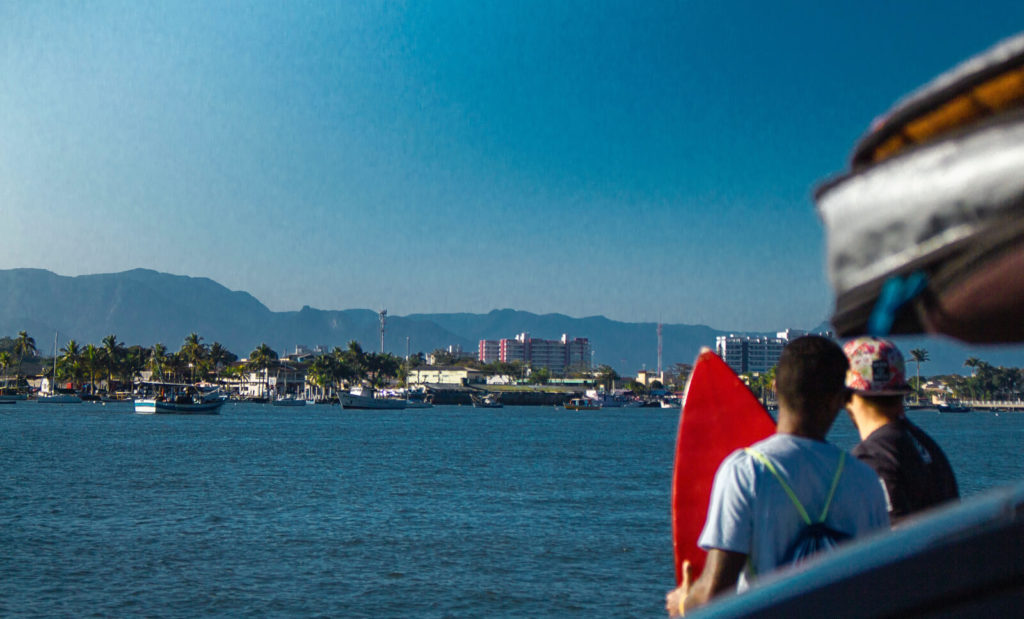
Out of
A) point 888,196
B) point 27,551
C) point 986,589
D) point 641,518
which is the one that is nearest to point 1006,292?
point 888,196

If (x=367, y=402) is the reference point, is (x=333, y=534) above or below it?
below

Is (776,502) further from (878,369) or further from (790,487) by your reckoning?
(878,369)

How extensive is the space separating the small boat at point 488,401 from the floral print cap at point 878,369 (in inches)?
6932

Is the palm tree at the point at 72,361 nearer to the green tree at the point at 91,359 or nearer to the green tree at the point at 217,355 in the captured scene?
the green tree at the point at 91,359

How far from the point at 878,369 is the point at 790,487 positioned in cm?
111

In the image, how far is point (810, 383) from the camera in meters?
3.09

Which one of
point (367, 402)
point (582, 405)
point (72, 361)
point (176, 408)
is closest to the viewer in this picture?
point (176, 408)

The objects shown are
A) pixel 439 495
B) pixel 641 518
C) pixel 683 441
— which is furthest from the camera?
pixel 439 495

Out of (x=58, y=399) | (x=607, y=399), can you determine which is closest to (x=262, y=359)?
(x=58, y=399)

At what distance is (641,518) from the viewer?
2839 cm

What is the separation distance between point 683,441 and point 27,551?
22.0 m

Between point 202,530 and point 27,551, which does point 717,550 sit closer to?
point 27,551

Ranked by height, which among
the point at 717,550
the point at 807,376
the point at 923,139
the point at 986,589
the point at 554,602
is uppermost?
the point at 923,139

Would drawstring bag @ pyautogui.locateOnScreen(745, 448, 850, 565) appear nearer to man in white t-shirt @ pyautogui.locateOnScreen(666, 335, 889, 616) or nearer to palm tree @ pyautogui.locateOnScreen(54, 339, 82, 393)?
man in white t-shirt @ pyautogui.locateOnScreen(666, 335, 889, 616)
